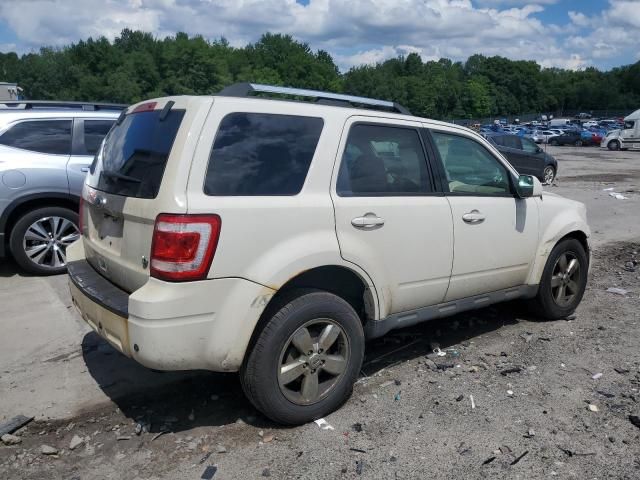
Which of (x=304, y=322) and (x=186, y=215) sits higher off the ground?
(x=186, y=215)

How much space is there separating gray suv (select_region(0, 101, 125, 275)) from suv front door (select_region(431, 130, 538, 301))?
4504 millimetres

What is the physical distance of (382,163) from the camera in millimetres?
3988

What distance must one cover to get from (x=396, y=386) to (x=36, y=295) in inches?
160

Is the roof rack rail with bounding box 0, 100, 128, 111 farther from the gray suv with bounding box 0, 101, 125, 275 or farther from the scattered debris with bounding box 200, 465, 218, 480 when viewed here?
the scattered debris with bounding box 200, 465, 218, 480

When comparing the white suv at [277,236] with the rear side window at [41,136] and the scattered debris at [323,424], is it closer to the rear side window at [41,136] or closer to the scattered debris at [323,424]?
the scattered debris at [323,424]

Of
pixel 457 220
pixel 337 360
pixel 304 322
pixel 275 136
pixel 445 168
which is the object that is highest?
pixel 275 136

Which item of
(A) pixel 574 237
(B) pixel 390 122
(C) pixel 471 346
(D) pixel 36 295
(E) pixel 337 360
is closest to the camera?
(E) pixel 337 360

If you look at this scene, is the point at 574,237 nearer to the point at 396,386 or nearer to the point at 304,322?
the point at 396,386

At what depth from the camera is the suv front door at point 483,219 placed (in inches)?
172

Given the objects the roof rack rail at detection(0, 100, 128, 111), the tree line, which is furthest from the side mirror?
the tree line

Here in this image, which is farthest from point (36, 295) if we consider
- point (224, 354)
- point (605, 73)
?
point (605, 73)

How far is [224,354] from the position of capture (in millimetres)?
3221

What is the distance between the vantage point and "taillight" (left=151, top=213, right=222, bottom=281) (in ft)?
10.0

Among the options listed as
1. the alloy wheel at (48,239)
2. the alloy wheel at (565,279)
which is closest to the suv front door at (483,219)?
the alloy wheel at (565,279)
